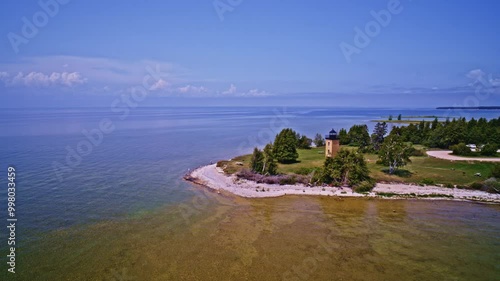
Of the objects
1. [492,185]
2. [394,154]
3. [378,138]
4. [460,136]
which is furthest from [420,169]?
[460,136]

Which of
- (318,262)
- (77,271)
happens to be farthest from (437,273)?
(77,271)

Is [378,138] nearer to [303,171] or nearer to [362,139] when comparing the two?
[362,139]

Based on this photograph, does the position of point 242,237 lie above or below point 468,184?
below

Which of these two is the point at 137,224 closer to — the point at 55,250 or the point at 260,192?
the point at 55,250

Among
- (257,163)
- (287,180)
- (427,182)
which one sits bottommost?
(287,180)

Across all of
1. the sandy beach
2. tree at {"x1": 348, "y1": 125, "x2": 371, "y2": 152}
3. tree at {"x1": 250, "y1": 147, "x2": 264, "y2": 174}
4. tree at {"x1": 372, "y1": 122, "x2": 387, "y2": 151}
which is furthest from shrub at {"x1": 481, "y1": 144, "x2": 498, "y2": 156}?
tree at {"x1": 250, "y1": 147, "x2": 264, "y2": 174}

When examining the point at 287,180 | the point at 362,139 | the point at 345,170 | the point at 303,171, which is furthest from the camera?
the point at 362,139

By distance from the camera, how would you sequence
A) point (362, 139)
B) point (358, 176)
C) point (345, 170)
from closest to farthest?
point (358, 176)
point (345, 170)
point (362, 139)
